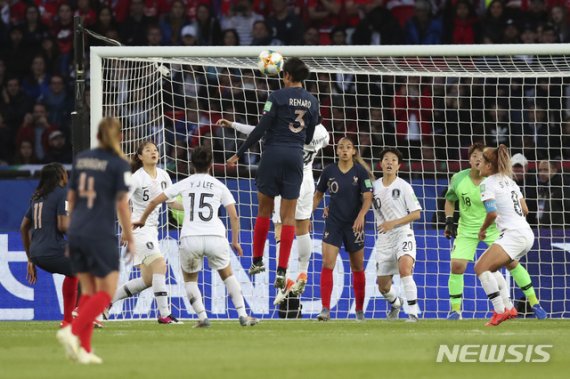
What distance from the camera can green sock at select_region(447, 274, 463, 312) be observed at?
15.4m

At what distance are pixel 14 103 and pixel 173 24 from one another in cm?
301

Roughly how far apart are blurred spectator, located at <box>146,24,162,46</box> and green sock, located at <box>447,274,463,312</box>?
25.8 ft

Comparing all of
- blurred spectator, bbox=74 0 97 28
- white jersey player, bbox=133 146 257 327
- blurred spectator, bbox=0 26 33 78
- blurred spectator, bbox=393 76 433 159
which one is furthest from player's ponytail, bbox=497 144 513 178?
blurred spectator, bbox=0 26 33 78

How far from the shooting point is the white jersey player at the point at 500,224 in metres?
14.1

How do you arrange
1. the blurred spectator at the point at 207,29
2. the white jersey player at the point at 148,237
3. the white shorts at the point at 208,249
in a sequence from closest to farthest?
the white shorts at the point at 208,249 → the white jersey player at the point at 148,237 → the blurred spectator at the point at 207,29

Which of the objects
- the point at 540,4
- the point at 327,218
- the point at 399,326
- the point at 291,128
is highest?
the point at 540,4

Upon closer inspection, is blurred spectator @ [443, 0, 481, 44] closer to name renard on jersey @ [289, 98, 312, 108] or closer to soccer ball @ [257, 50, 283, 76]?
soccer ball @ [257, 50, 283, 76]

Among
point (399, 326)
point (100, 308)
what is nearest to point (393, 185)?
point (399, 326)

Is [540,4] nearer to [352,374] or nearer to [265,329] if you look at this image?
[265,329]

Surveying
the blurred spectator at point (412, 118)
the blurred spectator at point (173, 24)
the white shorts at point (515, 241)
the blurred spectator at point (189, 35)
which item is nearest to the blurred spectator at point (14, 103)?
the blurred spectator at point (173, 24)

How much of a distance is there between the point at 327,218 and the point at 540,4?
26.5 feet

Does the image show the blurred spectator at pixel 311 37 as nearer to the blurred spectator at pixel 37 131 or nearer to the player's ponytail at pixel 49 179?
the blurred spectator at pixel 37 131

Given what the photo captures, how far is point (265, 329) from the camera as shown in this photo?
13.0m

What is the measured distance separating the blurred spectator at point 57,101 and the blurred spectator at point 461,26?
20.8ft
